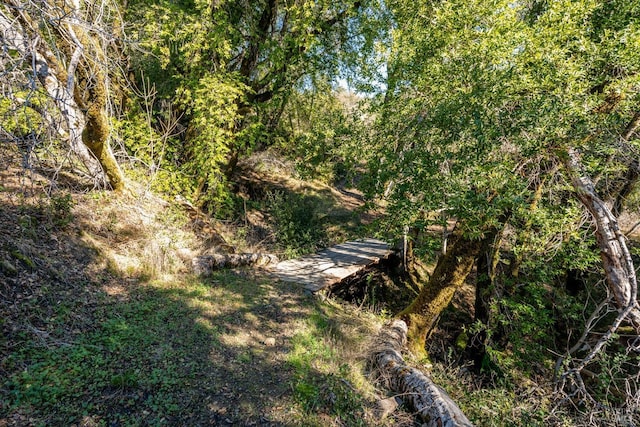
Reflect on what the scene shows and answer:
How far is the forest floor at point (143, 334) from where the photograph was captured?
8.48ft

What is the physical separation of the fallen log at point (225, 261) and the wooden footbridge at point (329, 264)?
264mm

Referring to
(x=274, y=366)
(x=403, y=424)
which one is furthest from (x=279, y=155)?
(x=403, y=424)

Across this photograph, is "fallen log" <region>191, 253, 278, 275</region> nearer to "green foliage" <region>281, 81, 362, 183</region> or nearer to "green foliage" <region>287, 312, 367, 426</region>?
"green foliage" <region>287, 312, 367, 426</region>

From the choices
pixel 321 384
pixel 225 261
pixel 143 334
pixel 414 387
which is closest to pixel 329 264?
pixel 225 261

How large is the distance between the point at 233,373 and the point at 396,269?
6868mm

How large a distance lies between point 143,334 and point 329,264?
4878 millimetres

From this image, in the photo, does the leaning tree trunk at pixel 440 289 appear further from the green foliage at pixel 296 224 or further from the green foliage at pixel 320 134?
the green foliage at pixel 296 224

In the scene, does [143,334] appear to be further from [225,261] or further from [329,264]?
[329,264]

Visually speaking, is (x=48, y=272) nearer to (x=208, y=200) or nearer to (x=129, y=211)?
(x=129, y=211)

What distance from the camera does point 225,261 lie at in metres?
6.03

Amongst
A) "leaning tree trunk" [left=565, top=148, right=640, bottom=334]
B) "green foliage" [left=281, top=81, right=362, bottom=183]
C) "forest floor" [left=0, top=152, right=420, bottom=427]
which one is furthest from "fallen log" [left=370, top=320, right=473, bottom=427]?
"green foliage" [left=281, top=81, right=362, bottom=183]

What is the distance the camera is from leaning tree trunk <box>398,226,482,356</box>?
5562 mm

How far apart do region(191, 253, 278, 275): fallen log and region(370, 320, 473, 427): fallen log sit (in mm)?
3004

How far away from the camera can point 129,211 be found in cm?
571
